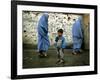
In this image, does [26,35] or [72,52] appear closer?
[26,35]

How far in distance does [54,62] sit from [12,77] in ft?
1.46

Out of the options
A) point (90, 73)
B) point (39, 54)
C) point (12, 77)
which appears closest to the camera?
point (12, 77)

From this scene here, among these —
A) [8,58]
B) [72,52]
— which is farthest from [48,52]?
[8,58]

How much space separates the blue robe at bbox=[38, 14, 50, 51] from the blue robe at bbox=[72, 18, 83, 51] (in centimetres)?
30

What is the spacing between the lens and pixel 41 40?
200 cm

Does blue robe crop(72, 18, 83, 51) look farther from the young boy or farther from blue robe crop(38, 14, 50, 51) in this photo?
blue robe crop(38, 14, 50, 51)

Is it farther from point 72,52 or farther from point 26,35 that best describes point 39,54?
point 72,52

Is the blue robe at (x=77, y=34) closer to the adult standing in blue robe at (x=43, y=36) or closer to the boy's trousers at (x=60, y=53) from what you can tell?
the boy's trousers at (x=60, y=53)

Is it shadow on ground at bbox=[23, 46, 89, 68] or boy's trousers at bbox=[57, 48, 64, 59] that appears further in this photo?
boy's trousers at bbox=[57, 48, 64, 59]

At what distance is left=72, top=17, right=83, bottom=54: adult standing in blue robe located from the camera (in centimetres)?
211

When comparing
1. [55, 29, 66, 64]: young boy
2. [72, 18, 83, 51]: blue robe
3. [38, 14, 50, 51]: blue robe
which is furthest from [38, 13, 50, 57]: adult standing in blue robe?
[72, 18, 83, 51]: blue robe

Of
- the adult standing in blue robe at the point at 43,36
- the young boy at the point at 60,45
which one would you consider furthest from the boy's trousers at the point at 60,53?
the adult standing in blue robe at the point at 43,36

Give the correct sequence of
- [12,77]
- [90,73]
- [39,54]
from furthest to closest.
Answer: [90,73] < [39,54] < [12,77]

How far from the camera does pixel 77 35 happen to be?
83.4 inches
